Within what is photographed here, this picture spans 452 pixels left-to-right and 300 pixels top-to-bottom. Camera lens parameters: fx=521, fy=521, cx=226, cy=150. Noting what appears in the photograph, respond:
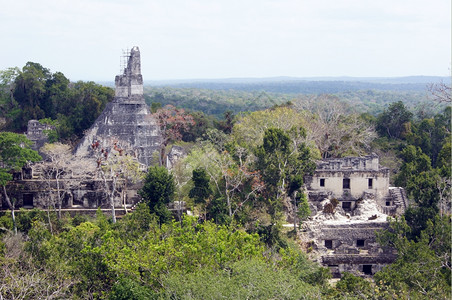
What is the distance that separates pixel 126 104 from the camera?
31984 mm

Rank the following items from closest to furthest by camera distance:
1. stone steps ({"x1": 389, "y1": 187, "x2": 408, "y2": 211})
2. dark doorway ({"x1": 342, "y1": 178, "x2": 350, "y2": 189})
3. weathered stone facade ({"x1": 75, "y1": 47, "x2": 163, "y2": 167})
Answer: stone steps ({"x1": 389, "y1": 187, "x2": 408, "y2": 211})
dark doorway ({"x1": 342, "y1": 178, "x2": 350, "y2": 189})
weathered stone facade ({"x1": 75, "y1": 47, "x2": 163, "y2": 167})

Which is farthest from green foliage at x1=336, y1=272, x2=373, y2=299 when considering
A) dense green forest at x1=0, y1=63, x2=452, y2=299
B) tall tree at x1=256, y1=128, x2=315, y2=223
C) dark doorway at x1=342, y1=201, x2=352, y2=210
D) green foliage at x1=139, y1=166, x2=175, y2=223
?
dark doorway at x1=342, y1=201, x2=352, y2=210

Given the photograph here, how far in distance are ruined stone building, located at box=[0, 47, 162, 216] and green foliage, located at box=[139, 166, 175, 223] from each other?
221cm

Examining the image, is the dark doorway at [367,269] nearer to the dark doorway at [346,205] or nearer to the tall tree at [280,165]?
the tall tree at [280,165]

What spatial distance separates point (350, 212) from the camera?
26.0m

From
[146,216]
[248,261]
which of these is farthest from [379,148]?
[248,261]

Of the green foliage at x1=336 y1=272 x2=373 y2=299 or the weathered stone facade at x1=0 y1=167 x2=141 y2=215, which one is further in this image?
the weathered stone facade at x1=0 y1=167 x2=141 y2=215

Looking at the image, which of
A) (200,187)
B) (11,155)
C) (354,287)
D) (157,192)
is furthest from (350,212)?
(11,155)

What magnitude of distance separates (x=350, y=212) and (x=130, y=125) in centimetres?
1373

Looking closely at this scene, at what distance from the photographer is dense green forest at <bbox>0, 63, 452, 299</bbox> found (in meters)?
15.7

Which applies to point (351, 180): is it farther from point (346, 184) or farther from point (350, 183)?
point (346, 184)

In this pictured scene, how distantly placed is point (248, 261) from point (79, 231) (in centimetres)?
770

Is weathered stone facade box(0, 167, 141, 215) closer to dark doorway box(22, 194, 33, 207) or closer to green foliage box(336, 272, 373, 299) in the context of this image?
dark doorway box(22, 194, 33, 207)

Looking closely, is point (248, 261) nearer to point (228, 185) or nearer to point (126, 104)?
point (228, 185)
